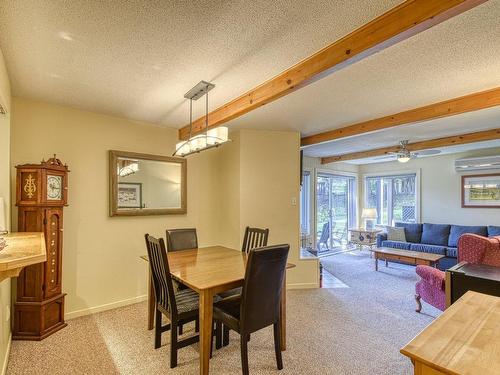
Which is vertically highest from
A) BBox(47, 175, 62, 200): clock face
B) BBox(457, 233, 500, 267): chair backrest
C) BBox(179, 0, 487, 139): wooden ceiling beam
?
BBox(179, 0, 487, 139): wooden ceiling beam

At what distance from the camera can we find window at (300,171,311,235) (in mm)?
6367

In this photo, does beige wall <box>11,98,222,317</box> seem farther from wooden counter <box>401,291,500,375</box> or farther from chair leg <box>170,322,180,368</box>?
wooden counter <box>401,291,500,375</box>

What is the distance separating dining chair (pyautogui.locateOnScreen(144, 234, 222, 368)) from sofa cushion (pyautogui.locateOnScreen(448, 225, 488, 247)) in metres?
4.95

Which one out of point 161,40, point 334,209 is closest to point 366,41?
point 161,40

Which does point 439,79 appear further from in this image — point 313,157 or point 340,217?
point 340,217

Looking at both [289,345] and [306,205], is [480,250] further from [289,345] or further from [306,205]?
[306,205]

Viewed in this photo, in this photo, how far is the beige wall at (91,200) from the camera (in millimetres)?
2946

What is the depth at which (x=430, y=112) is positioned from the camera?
301 cm

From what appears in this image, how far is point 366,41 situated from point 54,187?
299cm

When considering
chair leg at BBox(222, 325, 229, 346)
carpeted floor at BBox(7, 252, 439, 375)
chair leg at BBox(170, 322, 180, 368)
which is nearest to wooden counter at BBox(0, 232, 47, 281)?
chair leg at BBox(170, 322, 180, 368)

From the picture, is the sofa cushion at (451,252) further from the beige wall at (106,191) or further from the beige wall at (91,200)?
the beige wall at (91,200)

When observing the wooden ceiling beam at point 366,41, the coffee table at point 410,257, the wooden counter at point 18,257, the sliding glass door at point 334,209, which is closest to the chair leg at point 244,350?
the wooden counter at point 18,257

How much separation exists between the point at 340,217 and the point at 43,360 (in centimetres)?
658

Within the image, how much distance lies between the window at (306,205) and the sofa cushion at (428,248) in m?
2.08
